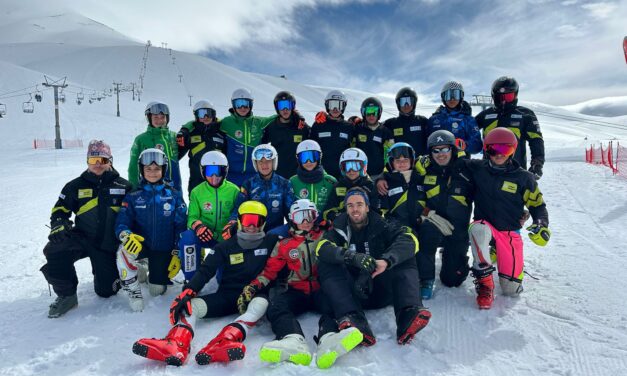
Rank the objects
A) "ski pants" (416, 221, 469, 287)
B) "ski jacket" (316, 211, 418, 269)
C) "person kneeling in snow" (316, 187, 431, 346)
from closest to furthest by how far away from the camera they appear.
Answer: "person kneeling in snow" (316, 187, 431, 346) < "ski jacket" (316, 211, 418, 269) < "ski pants" (416, 221, 469, 287)

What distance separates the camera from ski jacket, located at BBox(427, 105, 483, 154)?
21.4 feet

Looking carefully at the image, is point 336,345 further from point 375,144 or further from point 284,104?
point 284,104

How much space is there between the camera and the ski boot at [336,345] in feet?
10.8

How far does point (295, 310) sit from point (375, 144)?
11.1 ft

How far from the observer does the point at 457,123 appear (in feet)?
21.6

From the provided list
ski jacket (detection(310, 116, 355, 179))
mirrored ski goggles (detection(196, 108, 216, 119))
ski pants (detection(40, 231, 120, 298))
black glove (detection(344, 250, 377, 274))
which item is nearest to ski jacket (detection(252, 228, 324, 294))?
black glove (detection(344, 250, 377, 274))

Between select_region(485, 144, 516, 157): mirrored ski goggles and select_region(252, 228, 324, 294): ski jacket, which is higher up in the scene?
select_region(485, 144, 516, 157): mirrored ski goggles

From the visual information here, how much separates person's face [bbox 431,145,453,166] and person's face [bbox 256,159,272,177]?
224 cm

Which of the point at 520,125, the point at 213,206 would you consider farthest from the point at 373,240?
the point at 520,125

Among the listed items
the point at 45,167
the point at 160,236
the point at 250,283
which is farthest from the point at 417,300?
the point at 45,167

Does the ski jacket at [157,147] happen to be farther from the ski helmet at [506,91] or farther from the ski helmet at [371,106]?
the ski helmet at [506,91]

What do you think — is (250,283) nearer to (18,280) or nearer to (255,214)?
(255,214)

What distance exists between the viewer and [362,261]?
12.6 feet

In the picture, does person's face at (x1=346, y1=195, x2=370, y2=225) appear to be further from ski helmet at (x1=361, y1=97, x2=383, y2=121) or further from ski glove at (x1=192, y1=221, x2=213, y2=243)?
ski helmet at (x1=361, y1=97, x2=383, y2=121)
